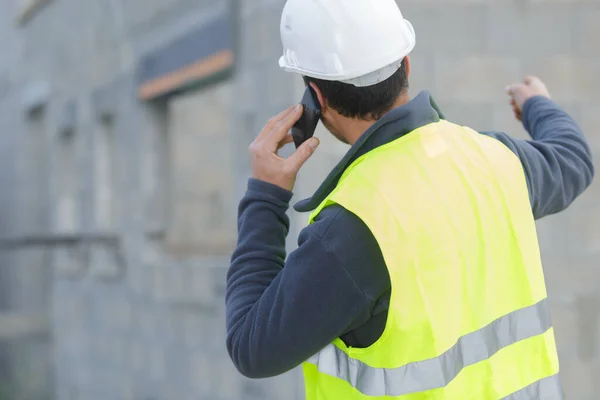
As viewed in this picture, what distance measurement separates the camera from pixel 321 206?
1.51 m

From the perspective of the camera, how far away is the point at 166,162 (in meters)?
6.27

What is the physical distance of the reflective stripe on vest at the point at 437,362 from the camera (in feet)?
4.81

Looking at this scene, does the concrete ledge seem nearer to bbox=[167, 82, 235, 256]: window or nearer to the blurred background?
the blurred background

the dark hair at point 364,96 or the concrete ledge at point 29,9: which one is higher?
the concrete ledge at point 29,9

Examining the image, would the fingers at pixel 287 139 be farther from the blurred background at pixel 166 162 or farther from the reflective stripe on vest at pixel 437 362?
the blurred background at pixel 166 162

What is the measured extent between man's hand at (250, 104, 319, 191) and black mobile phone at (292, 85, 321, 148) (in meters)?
0.01

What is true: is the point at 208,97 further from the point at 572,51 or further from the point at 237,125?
the point at 572,51

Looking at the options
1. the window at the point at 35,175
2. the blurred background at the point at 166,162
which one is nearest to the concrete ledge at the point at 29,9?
the blurred background at the point at 166,162

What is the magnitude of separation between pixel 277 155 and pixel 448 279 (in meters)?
0.43

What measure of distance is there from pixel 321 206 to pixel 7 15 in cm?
1111

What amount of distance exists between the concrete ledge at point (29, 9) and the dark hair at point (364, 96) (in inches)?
310

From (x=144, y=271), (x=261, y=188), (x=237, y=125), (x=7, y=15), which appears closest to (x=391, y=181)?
(x=261, y=188)

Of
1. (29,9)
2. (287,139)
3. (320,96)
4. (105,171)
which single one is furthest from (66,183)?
(320,96)

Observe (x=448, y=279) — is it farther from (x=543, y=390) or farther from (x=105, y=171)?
(x=105, y=171)
